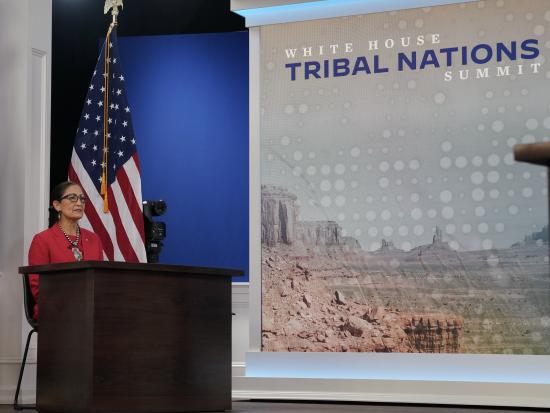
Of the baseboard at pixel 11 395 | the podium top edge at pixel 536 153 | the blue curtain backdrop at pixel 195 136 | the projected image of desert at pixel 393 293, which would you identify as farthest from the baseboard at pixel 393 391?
the podium top edge at pixel 536 153

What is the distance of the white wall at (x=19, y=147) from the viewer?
5.48 meters

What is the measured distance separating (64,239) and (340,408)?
1.84 m

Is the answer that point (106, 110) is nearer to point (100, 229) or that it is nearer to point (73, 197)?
point (100, 229)

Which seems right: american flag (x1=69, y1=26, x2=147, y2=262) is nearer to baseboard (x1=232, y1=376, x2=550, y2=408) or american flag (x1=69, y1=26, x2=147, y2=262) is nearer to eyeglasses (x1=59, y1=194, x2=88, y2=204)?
eyeglasses (x1=59, y1=194, x2=88, y2=204)

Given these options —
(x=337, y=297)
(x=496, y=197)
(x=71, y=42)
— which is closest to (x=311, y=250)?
(x=337, y=297)

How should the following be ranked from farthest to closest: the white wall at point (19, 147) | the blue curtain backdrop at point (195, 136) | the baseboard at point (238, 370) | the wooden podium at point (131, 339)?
1. the blue curtain backdrop at point (195, 136)
2. the baseboard at point (238, 370)
3. the white wall at point (19, 147)
4. the wooden podium at point (131, 339)

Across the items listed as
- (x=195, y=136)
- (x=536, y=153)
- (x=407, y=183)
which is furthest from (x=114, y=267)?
(x=195, y=136)

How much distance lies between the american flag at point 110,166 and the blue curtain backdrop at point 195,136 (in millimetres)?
1126

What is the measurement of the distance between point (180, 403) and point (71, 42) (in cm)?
367

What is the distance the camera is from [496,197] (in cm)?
544

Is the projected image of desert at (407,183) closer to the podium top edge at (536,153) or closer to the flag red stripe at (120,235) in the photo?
the flag red stripe at (120,235)

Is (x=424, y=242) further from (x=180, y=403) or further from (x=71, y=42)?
(x=71, y=42)

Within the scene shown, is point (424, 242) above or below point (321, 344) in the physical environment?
above

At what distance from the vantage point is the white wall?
216 inches
